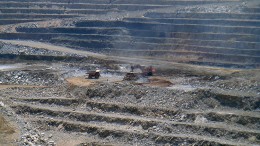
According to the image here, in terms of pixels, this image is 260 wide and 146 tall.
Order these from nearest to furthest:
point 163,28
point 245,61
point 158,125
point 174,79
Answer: point 158,125 < point 174,79 < point 245,61 < point 163,28

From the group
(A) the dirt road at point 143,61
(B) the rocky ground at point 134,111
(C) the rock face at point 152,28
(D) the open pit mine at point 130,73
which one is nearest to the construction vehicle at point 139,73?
(D) the open pit mine at point 130,73

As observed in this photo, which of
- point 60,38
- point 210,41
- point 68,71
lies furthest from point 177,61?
point 60,38

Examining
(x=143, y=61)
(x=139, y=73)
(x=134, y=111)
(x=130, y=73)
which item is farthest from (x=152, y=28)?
(x=134, y=111)

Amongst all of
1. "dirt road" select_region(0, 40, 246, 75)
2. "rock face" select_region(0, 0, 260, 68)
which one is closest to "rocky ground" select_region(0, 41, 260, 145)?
"dirt road" select_region(0, 40, 246, 75)

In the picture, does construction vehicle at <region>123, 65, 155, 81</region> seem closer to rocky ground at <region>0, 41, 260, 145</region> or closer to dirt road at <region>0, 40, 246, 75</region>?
rocky ground at <region>0, 41, 260, 145</region>

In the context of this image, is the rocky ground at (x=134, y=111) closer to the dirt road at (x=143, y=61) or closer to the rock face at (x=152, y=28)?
the dirt road at (x=143, y=61)

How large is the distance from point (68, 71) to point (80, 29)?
17.9 m

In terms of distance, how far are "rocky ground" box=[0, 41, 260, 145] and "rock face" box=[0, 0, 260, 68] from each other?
12.9m

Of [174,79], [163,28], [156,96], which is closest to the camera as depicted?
[156,96]

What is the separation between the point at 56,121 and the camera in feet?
96.6

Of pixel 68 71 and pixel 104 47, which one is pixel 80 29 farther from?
pixel 68 71

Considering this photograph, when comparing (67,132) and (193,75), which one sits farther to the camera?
(193,75)

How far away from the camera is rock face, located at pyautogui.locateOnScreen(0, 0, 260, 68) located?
52.7 m

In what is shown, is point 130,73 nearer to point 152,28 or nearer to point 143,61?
point 143,61
